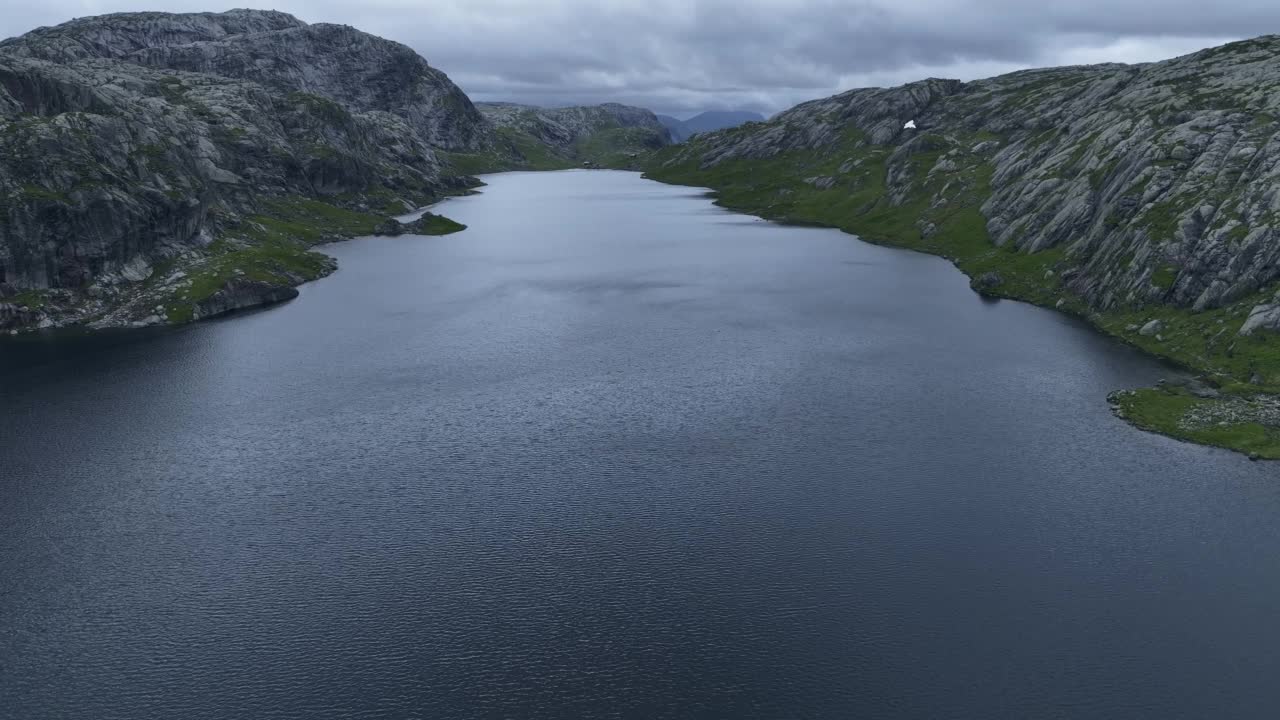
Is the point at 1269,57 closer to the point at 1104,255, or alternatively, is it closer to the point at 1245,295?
the point at 1104,255

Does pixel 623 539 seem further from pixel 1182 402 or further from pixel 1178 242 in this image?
pixel 1178 242

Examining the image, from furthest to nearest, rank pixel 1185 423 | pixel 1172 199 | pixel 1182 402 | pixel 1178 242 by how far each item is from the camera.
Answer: pixel 1172 199, pixel 1178 242, pixel 1182 402, pixel 1185 423

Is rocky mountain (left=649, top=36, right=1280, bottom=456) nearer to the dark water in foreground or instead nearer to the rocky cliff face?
the rocky cliff face

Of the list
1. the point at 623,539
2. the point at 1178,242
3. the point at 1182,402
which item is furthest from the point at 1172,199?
the point at 623,539

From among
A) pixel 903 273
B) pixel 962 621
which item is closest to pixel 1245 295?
pixel 903 273

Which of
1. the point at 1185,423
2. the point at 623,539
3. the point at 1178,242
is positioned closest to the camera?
the point at 623,539

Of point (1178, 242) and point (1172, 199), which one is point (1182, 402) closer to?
point (1178, 242)

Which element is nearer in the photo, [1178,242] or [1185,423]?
[1185,423]

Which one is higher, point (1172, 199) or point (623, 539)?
point (1172, 199)

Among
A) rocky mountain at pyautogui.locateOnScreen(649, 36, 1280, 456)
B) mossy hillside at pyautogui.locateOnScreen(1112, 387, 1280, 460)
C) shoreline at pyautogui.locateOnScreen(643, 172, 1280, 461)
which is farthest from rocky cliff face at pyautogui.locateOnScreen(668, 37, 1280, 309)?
mossy hillside at pyautogui.locateOnScreen(1112, 387, 1280, 460)

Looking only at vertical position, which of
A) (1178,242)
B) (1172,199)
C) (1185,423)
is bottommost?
(1185,423)
